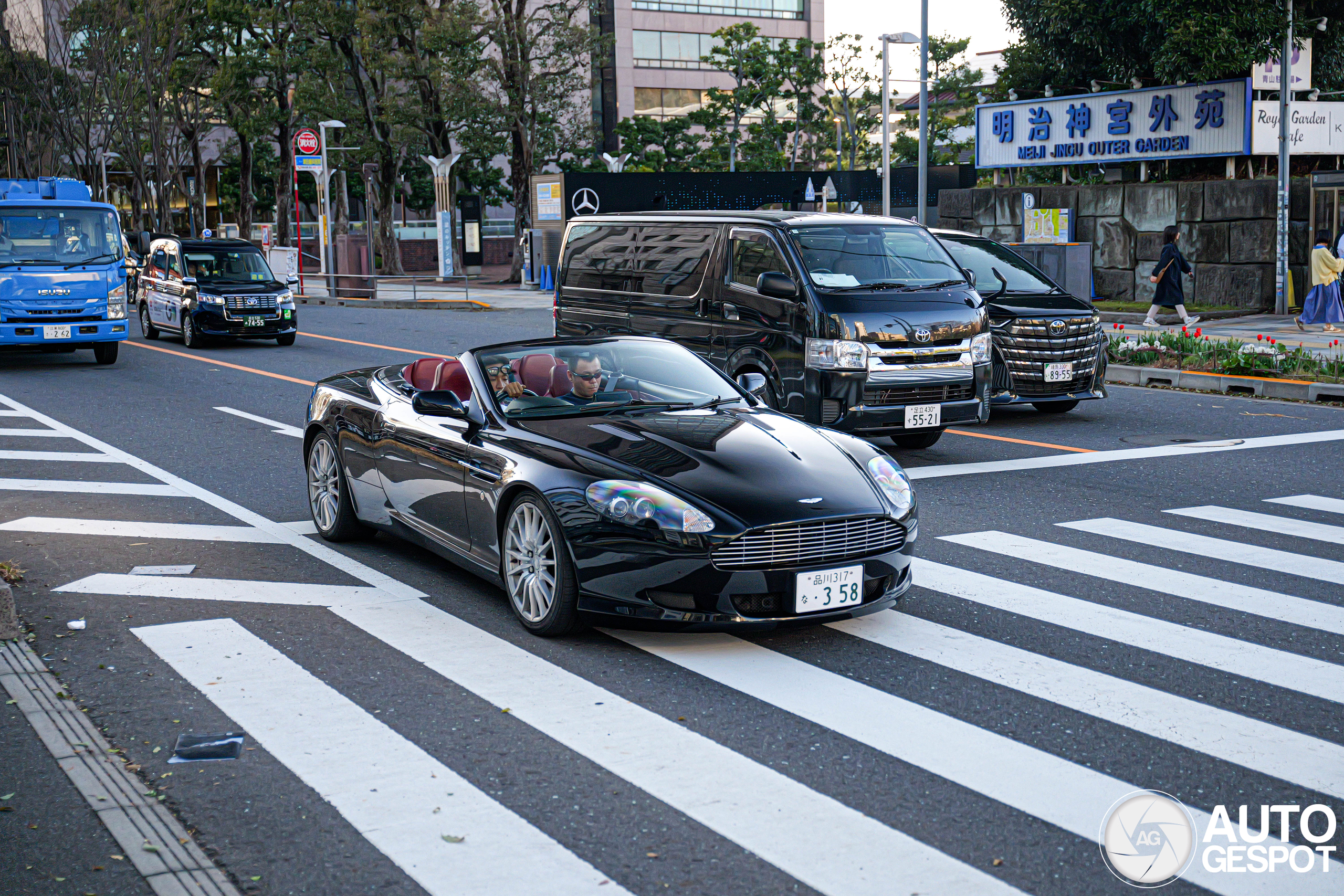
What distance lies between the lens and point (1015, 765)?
479 cm

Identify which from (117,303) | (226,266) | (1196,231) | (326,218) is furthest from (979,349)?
(326,218)

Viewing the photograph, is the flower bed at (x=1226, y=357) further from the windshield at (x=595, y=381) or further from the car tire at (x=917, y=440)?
the windshield at (x=595, y=381)

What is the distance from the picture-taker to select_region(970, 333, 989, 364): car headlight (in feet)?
37.5

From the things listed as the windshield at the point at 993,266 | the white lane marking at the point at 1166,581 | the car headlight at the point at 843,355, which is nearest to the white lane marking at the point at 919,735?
the white lane marking at the point at 1166,581

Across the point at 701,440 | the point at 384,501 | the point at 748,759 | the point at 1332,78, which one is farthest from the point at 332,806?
the point at 1332,78

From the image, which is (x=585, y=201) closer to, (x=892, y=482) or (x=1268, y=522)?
(x=1268, y=522)

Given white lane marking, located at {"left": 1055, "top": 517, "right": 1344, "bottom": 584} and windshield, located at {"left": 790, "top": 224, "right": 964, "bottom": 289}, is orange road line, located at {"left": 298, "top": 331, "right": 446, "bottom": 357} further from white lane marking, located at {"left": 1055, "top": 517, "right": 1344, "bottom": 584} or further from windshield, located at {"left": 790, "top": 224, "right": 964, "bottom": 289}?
white lane marking, located at {"left": 1055, "top": 517, "right": 1344, "bottom": 584}

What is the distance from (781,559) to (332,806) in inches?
87.7

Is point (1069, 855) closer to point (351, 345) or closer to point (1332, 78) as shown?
point (351, 345)

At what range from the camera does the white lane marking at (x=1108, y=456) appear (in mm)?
11016

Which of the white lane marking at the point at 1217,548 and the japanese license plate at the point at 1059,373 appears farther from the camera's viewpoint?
the japanese license plate at the point at 1059,373

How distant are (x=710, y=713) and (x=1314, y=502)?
5.99 m

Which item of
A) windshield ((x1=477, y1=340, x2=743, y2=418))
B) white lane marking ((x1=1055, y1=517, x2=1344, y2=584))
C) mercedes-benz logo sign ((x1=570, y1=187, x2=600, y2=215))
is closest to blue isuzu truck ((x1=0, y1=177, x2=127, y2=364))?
windshield ((x1=477, y1=340, x2=743, y2=418))

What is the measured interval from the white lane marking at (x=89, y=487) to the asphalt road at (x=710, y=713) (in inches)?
19.8
